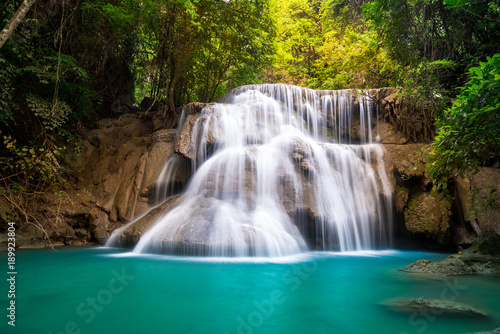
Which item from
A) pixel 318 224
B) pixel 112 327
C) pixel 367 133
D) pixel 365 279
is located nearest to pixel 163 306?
pixel 112 327

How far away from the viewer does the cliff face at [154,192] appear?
793 centimetres

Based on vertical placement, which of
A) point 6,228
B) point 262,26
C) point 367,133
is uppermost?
point 262,26

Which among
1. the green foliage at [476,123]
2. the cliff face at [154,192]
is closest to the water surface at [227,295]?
the green foliage at [476,123]

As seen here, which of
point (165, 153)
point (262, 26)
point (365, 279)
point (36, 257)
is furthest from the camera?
point (262, 26)

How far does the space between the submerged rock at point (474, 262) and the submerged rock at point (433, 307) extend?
1.90 meters

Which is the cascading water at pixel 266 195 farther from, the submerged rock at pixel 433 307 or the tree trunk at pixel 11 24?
the tree trunk at pixel 11 24

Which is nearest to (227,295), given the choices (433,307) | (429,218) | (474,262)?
(433,307)

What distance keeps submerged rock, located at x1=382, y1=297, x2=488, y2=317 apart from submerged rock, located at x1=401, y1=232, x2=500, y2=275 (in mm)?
1904

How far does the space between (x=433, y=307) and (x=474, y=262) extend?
2893mm

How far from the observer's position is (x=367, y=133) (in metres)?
11.4

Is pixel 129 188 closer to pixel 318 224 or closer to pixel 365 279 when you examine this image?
pixel 318 224

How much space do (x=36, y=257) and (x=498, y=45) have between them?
1256 centimetres

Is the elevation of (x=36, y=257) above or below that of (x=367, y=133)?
below

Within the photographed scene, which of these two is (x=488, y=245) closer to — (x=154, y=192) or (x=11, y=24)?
(x=154, y=192)
